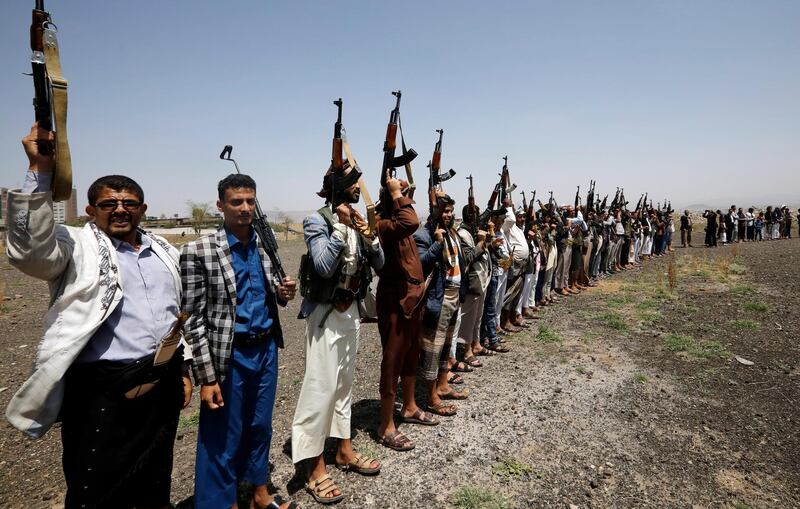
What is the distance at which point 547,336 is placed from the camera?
666cm

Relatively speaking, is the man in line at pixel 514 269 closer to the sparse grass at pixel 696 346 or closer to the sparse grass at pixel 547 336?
the sparse grass at pixel 547 336

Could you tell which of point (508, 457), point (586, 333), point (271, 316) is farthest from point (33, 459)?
point (586, 333)

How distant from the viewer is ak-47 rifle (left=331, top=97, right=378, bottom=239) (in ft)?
9.97

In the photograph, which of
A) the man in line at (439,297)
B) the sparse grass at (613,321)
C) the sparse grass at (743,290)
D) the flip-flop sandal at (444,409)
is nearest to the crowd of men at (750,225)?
the sparse grass at (743,290)

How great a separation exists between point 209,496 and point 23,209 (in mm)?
1828

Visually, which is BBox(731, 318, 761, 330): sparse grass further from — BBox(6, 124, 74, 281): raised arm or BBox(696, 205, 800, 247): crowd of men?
BBox(696, 205, 800, 247): crowd of men

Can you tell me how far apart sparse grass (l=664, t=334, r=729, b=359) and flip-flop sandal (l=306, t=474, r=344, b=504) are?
5.38 metres

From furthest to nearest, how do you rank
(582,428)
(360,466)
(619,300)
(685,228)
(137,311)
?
1. (685,228)
2. (619,300)
3. (582,428)
4. (360,466)
5. (137,311)

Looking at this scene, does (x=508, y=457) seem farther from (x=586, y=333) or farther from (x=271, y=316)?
(x=586, y=333)

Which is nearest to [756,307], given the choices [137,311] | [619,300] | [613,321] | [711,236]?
[619,300]

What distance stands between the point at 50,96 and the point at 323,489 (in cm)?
275

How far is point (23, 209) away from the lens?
5.46 feet

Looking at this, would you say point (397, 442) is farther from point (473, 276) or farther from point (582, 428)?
point (473, 276)

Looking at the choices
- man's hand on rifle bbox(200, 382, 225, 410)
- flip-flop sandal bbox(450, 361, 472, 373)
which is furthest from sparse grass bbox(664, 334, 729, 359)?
man's hand on rifle bbox(200, 382, 225, 410)
